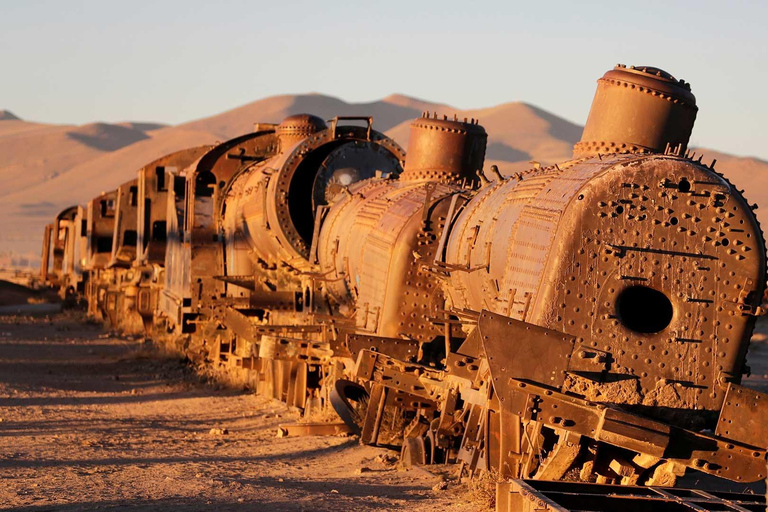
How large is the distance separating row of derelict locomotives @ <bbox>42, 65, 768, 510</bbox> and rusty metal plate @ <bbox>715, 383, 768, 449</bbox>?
0.01 metres

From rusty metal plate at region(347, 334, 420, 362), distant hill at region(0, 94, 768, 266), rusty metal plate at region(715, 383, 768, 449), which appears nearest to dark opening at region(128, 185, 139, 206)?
rusty metal plate at region(347, 334, 420, 362)

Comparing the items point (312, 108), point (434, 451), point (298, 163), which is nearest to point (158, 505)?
point (434, 451)

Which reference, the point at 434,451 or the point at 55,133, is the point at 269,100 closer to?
the point at 55,133

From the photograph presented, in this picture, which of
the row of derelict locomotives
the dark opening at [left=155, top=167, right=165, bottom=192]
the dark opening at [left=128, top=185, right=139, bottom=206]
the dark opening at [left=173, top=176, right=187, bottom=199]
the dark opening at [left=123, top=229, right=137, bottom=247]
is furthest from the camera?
the dark opening at [left=123, top=229, right=137, bottom=247]

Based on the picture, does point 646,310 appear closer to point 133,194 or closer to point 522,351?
point 522,351

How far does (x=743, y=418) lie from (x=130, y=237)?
21.3m

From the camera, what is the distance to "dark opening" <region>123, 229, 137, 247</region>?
1083 inches

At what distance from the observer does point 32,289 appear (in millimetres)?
46312

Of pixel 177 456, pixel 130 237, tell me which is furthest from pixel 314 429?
pixel 130 237

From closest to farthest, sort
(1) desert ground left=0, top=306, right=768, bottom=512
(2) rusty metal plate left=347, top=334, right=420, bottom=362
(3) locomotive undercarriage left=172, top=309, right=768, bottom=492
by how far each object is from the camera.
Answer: (3) locomotive undercarriage left=172, top=309, right=768, bottom=492 → (1) desert ground left=0, top=306, right=768, bottom=512 → (2) rusty metal plate left=347, top=334, right=420, bottom=362

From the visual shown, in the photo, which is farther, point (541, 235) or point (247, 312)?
point (247, 312)

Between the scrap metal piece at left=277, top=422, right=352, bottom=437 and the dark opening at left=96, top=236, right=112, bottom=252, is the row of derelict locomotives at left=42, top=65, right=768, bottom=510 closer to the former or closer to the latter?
the scrap metal piece at left=277, top=422, right=352, bottom=437

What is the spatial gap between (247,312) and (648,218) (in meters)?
11.1

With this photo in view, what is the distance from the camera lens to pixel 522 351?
7930 millimetres
